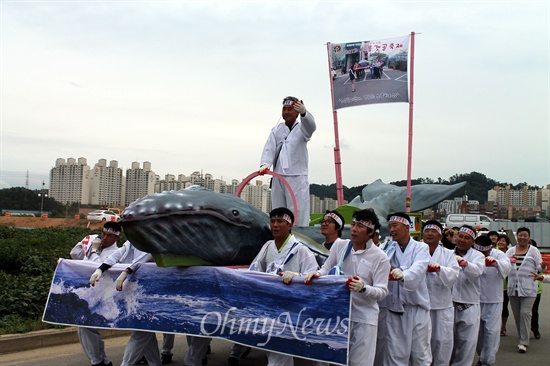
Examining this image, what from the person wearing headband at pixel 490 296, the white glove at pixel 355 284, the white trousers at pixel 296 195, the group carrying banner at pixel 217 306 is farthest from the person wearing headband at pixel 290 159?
the white glove at pixel 355 284

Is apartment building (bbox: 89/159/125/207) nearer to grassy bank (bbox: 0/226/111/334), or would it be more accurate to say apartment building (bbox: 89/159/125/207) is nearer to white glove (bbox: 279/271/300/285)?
grassy bank (bbox: 0/226/111/334)

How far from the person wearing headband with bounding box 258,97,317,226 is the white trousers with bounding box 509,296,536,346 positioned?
4.00 m

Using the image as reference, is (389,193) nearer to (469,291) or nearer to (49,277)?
(469,291)

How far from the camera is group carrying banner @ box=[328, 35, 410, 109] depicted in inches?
383

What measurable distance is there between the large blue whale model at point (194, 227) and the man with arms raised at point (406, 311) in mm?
1357

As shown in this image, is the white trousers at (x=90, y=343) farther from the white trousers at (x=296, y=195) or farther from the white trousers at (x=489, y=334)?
the white trousers at (x=489, y=334)

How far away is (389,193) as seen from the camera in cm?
→ 984

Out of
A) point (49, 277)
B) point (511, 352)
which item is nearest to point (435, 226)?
point (511, 352)

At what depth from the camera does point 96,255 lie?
687cm

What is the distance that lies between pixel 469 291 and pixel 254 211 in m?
2.98

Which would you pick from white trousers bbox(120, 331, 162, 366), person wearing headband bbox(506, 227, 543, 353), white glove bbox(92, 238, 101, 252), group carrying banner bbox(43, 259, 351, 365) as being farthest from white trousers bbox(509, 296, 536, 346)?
white glove bbox(92, 238, 101, 252)

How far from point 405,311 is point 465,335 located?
1596 millimetres

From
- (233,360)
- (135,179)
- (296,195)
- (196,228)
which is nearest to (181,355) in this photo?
(233,360)

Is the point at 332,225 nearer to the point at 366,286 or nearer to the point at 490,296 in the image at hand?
the point at 366,286
